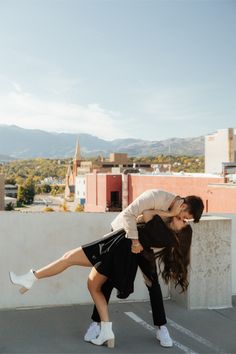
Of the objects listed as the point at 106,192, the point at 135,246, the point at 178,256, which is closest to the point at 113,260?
the point at 135,246

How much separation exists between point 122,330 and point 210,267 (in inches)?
43.1

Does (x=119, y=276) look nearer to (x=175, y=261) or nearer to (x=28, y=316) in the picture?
(x=175, y=261)

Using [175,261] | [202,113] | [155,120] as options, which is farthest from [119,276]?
[155,120]

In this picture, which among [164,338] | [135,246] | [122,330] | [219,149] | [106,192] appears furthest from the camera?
[219,149]

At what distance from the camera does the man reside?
3143mm

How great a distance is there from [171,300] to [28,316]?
1405 mm

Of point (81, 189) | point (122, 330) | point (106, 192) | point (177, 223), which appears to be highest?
point (177, 223)

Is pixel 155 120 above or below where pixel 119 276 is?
above

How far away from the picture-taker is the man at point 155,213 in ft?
10.3

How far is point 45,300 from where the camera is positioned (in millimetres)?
4133

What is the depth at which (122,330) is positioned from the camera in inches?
140

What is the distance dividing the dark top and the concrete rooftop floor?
456mm

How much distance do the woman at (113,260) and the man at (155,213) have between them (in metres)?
0.06

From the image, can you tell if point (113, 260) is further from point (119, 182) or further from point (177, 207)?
point (119, 182)
